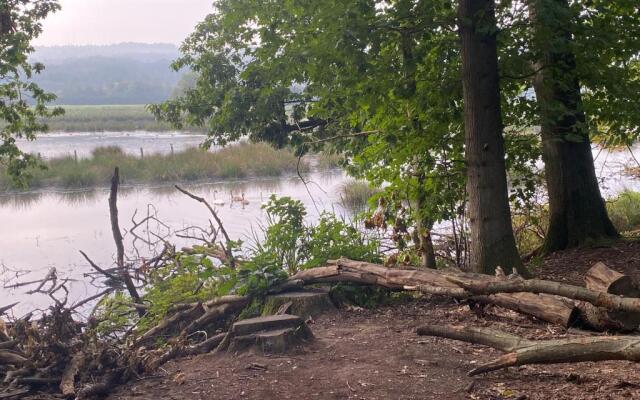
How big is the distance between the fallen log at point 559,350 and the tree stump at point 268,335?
1.62 meters

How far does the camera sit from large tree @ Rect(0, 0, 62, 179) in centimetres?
1152

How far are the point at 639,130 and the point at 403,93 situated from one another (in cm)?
339

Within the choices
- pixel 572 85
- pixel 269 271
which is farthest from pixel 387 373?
pixel 572 85

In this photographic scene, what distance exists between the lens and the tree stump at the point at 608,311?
18.4 ft

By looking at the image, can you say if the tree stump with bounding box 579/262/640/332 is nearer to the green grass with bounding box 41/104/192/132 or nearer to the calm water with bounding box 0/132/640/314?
the calm water with bounding box 0/132/640/314

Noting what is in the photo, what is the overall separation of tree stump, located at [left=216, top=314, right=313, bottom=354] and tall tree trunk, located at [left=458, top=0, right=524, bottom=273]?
7.77 feet

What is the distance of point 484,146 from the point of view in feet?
25.3

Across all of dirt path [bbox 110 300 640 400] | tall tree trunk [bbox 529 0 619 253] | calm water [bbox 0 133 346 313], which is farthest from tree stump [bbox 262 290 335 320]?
calm water [bbox 0 133 346 313]

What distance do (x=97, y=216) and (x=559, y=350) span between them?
1920 cm

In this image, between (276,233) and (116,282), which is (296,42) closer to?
(276,233)

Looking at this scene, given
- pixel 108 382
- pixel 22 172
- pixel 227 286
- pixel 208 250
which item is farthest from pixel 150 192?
pixel 108 382

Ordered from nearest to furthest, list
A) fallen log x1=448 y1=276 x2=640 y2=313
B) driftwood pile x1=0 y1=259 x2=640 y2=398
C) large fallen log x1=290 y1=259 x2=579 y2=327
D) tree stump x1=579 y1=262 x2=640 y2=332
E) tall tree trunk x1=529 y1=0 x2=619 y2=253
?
1. driftwood pile x1=0 y1=259 x2=640 y2=398
2. fallen log x1=448 y1=276 x2=640 y2=313
3. tree stump x1=579 y1=262 x2=640 y2=332
4. large fallen log x1=290 y1=259 x2=579 y2=327
5. tall tree trunk x1=529 y1=0 x2=619 y2=253

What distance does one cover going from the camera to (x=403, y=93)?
7875 millimetres

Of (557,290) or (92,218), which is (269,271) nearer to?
(557,290)
